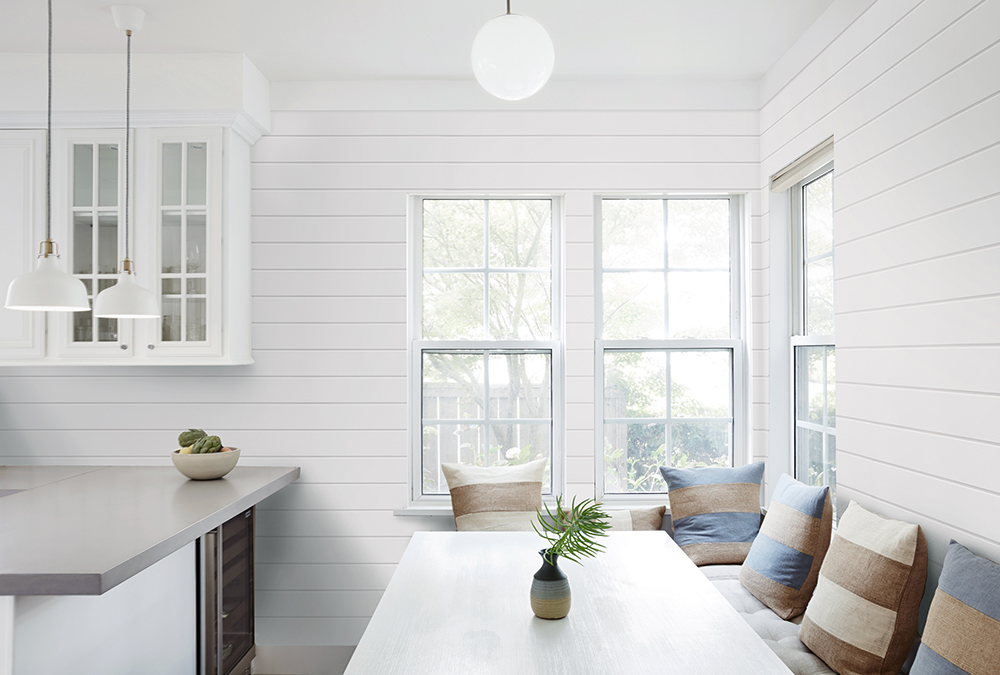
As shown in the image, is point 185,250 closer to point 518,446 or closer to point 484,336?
point 484,336

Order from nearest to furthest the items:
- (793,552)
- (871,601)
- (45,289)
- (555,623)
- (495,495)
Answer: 1. (555,623)
2. (871,601)
3. (45,289)
4. (793,552)
5. (495,495)

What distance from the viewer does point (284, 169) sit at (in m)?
3.06

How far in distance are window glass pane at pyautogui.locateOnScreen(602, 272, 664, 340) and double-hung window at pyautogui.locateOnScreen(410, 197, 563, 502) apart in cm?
26

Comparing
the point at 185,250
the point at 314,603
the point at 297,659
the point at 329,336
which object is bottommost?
the point at 297,659

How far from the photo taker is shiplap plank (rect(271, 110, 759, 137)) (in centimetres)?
306

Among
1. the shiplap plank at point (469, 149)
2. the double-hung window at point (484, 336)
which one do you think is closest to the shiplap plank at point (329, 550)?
the double-hung window at point (484, 336)

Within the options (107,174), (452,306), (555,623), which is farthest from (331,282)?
(555,623)

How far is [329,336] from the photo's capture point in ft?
10.0

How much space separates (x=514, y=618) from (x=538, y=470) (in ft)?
4.34

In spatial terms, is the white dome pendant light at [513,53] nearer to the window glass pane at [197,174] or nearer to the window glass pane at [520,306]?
the window glass pane at [520,306]

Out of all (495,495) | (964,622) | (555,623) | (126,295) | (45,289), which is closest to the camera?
(964,622)

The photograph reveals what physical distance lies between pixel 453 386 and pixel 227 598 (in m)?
1.33

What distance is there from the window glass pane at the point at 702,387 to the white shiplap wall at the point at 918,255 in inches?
33.0

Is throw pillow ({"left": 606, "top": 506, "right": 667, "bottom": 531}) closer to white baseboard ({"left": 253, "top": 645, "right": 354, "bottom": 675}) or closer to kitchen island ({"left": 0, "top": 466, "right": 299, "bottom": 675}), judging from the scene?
white baseboard ({"left": 253, "top": 645, "right": 354, "bottom": 675})
